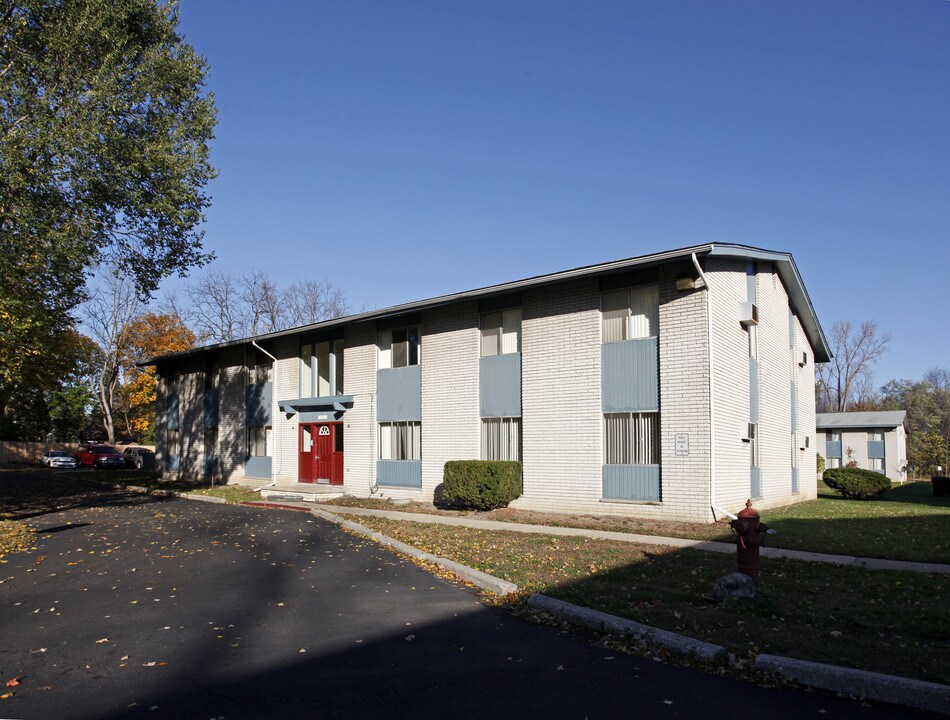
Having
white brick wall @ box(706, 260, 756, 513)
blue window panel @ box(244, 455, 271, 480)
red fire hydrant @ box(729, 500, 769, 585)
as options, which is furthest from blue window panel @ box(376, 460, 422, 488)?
red fire hydrant @ box(729, 500, 769, 585)

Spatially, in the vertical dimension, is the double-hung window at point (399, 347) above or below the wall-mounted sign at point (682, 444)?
above

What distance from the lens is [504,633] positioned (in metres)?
7.38

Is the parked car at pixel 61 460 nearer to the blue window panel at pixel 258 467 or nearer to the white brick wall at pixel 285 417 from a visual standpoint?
the blue window panel at pixel 258 467

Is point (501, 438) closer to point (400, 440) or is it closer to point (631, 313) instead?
point (400, 440)

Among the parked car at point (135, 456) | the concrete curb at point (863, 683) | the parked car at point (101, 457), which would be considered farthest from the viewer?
the parked car at point (135, 456)

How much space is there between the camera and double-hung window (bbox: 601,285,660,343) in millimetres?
17547

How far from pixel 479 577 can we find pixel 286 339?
20.6 meters

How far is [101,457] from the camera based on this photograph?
47.0 meters

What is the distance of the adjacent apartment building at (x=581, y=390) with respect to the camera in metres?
16.8

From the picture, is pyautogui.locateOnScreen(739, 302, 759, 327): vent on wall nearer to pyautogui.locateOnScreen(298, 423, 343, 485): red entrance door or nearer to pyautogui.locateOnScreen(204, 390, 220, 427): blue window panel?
pyautogui.locateOnScreen(298, 423, 343, 485): red entrance door

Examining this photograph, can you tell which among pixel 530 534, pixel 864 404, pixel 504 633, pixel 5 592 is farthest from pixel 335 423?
pixel 864 404

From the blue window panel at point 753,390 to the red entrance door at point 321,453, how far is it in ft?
45.3

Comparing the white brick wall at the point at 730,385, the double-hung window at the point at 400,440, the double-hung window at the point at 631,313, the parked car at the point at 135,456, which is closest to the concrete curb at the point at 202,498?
the double-hung window at the point at 400,440

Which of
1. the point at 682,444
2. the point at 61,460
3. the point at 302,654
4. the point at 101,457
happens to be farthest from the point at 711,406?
the point at 61,460
